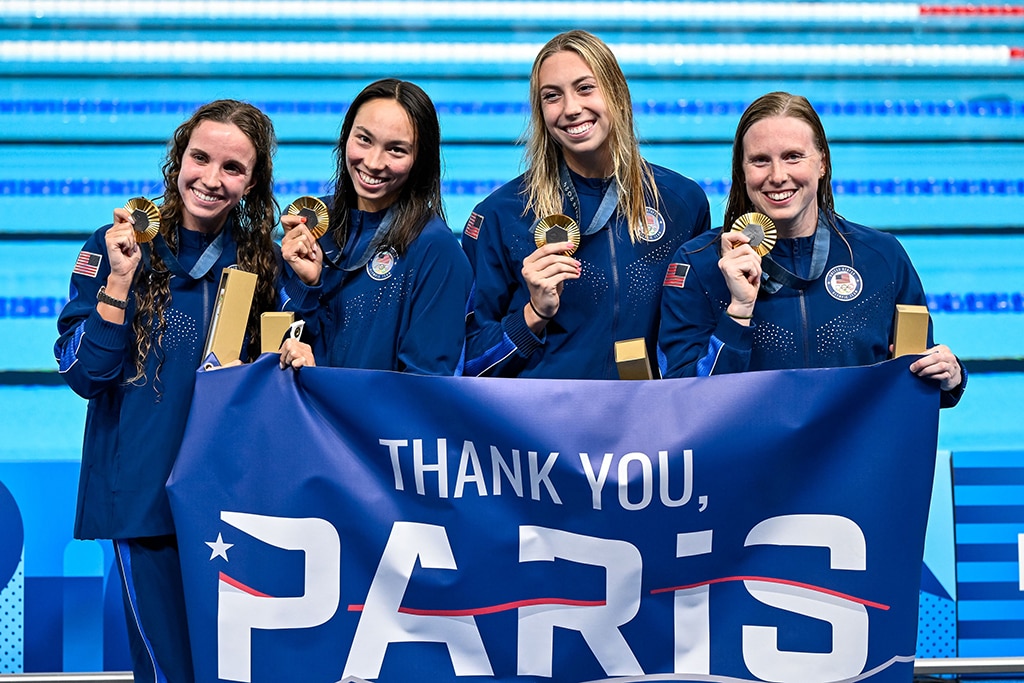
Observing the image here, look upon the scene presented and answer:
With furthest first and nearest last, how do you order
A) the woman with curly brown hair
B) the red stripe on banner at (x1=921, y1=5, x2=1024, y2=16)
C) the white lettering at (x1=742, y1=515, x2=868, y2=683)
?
the red stripe on banner at (x1=921, y1=5, x2=1024, y2=16) → the woman with curly brown hair → the white lettering at (x1=742, y1=515, x2=868, y2=683)

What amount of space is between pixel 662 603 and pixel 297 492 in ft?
2.31

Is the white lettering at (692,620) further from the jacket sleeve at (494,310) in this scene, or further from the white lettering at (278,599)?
the white lettering at (278,599)

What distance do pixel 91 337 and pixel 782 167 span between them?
137 centimetres

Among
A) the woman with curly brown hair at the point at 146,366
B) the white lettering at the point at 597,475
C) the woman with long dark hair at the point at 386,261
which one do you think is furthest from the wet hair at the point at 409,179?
the white lettering at the point at 597,475

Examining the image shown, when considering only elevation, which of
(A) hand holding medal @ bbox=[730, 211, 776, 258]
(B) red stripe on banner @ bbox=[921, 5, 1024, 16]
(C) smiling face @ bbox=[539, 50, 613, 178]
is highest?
(B) red stripe on banner @ bbox=[921, 5, 1024, 16]

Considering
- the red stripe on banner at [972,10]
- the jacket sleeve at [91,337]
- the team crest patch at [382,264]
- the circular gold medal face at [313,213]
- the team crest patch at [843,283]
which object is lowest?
the jacket sleeve at [91,337]

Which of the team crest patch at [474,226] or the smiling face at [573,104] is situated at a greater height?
the smiling face at [573,104]

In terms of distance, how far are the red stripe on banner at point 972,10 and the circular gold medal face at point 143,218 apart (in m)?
5.41

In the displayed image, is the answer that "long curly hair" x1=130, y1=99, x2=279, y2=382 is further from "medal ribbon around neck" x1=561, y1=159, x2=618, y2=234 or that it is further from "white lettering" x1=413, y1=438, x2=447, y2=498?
"medal ribbon around neck" x1=561, y1=159, x2=618, y2=234

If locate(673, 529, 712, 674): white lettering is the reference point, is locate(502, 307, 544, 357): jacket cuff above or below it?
above

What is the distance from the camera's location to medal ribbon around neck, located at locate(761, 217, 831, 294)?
211cm

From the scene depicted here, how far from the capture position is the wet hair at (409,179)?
224cm

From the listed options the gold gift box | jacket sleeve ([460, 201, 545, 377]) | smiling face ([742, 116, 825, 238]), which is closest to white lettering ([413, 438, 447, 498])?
jacket sleeve ([460, 201, 545, 377])

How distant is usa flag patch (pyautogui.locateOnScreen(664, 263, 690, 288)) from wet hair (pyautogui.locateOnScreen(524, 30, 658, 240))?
17cm
